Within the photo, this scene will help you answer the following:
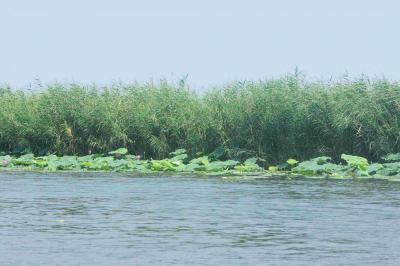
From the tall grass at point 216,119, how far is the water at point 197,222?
3.83 metres

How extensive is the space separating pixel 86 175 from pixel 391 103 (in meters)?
7.15

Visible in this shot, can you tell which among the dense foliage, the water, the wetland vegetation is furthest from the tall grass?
the water

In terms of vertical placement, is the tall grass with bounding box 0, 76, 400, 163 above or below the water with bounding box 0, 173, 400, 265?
above

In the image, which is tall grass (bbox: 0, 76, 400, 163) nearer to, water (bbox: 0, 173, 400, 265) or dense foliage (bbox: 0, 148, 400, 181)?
dense foliage (bbox: 0, 148, 400, 181)

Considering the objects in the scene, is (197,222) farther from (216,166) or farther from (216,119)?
(216,119)

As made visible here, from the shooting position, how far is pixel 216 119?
79.3 ft

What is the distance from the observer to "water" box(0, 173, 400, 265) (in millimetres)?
9922

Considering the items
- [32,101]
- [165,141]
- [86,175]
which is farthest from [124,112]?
[86,175]

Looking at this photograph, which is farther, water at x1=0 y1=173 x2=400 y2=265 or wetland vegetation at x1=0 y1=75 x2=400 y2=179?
wetland vegetation at x1=0 y1=75 x2=400 y2=179

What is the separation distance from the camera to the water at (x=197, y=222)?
32.6 feet

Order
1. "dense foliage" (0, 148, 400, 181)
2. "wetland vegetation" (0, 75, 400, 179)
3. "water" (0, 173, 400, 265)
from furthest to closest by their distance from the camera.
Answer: "wetland vegetation" (0, 75, 400, 179), "dense foliage" (0, 148, 400, 181), "water" (0, 173, 400, 265)

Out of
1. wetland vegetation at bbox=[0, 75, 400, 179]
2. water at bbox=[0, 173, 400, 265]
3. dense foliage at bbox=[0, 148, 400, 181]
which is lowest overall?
water at bbox=[0, 173, 400, 265]

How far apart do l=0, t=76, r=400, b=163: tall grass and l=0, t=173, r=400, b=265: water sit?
12.6ft

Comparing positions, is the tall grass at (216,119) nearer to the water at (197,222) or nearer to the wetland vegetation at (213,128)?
the wetland vegetation at (213,128)
